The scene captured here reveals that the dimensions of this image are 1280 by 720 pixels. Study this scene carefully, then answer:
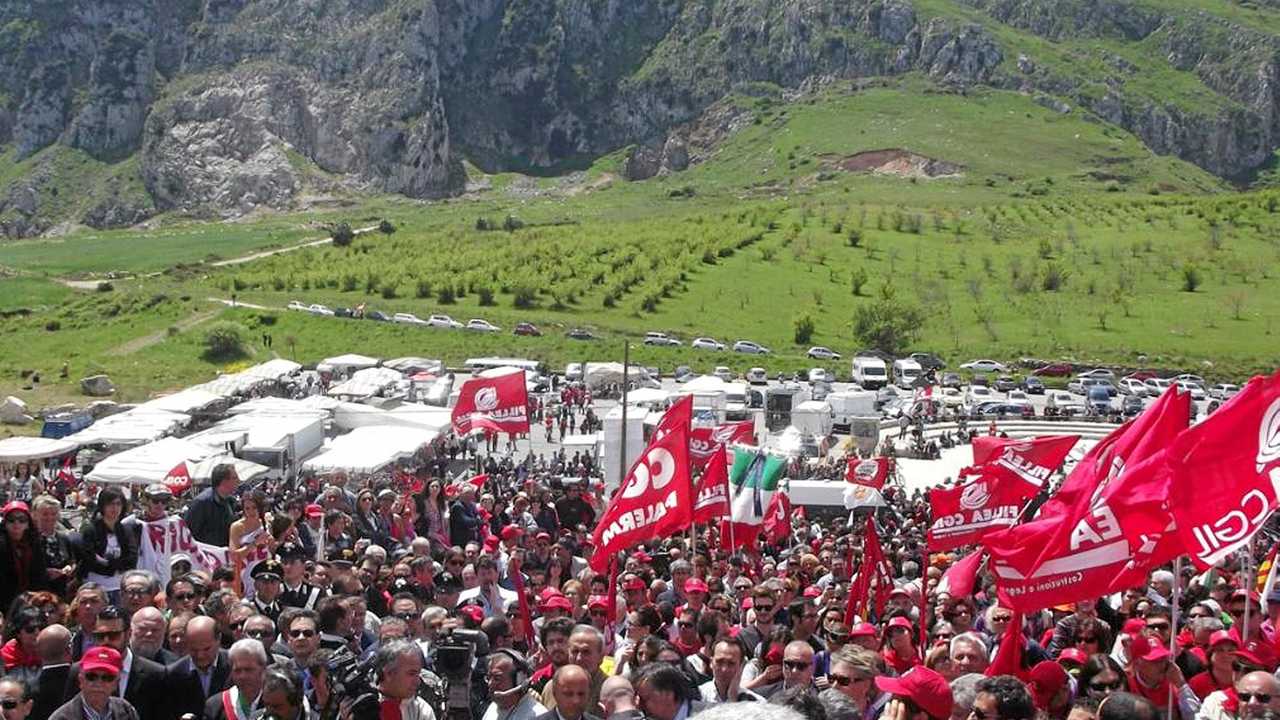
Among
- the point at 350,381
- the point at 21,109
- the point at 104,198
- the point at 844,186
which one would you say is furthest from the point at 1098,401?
the point at 21,109

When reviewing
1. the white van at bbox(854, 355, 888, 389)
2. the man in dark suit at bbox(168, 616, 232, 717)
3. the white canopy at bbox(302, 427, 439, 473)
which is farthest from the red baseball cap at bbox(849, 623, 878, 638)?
the white van at bbox(854, 355, 888, 389)

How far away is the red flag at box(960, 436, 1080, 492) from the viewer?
14539 mm

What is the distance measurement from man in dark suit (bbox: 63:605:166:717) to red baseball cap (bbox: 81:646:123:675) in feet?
1.33

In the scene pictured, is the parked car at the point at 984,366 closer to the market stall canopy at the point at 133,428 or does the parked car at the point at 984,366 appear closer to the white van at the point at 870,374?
the white van at the point at 870,374

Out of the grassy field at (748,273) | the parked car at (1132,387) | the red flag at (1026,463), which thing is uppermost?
the red flag at (1026,463)

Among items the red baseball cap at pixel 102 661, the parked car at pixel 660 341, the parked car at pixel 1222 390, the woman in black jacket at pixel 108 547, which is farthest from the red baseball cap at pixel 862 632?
the parked car at pixel 660 341

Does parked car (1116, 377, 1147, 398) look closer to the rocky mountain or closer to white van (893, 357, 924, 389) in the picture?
white van (893, 357, 924, 389)

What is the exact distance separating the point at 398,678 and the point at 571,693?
896mm

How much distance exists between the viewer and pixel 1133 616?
34.2 feet

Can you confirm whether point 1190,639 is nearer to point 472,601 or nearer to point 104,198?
point 472,601

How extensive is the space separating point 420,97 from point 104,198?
1686 inches

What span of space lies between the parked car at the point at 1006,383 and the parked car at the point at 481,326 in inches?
1071

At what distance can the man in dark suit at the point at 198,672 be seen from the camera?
24.2ft

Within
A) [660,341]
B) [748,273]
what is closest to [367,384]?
[660,341]
